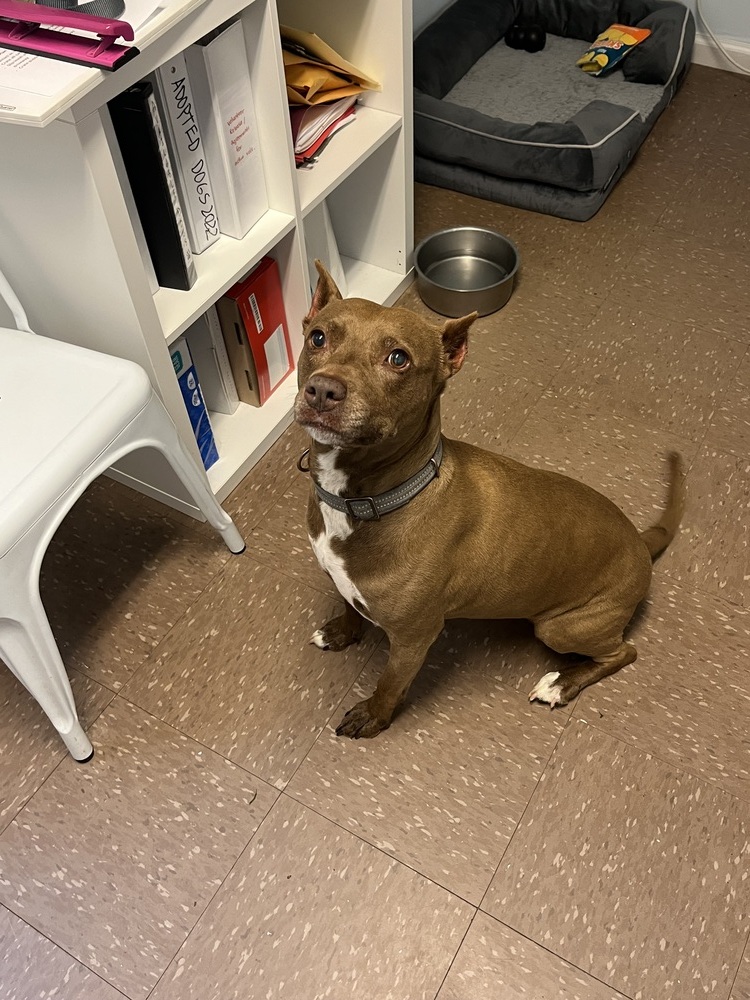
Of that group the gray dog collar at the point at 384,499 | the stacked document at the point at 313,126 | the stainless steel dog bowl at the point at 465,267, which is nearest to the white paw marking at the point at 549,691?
the gray dog collar at the point at 384,499

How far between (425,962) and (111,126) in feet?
4.91

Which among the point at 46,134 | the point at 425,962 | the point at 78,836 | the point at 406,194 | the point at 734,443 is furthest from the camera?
the point at 406,194

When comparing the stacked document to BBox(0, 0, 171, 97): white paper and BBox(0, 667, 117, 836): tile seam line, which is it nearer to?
BBox(0, 0, 171, 97): white paper

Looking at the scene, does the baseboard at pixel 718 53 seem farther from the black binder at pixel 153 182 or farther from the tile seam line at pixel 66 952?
the tile seam line at pixel 66 952

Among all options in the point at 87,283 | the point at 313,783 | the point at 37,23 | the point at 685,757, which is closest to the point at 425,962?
the point at 313,783

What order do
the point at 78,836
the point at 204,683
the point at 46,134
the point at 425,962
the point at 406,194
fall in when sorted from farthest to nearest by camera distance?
the point at 406,194 → the point at 204,683 → the point at 78,836 → the point at 425,962 → the point at 46,134

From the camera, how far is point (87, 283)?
1.50 m

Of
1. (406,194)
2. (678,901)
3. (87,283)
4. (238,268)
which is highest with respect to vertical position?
(87,283)

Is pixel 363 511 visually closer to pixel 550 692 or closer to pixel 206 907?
pixel 550 692

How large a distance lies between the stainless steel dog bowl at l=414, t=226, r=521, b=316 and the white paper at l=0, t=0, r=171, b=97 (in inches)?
47.2

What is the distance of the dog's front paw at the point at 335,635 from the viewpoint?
172 centimetres

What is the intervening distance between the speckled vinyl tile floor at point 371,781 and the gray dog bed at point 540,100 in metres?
0.83

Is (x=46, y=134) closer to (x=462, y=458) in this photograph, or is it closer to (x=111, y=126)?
(x=111, y=126)

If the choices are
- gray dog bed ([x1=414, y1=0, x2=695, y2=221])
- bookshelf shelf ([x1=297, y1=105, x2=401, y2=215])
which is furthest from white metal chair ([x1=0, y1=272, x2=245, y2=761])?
gray dog bed ([x1=414, y1=0, x2=695, y2=221])
